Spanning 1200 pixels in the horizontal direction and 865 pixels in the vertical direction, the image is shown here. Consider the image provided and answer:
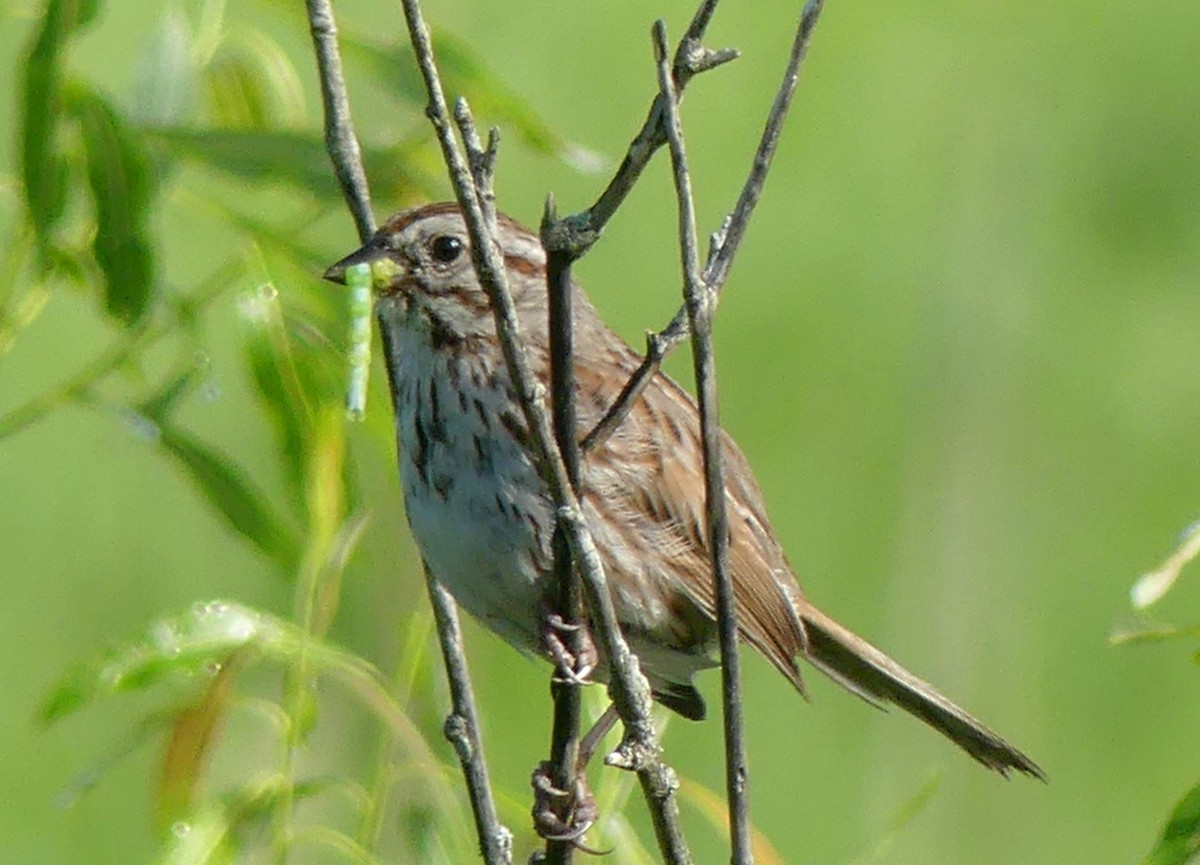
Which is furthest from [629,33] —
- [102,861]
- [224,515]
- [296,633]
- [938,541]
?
[296,633]

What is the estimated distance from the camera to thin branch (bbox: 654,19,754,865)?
5.29 ft

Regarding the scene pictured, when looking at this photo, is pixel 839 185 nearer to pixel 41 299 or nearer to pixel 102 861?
pixel 102 861

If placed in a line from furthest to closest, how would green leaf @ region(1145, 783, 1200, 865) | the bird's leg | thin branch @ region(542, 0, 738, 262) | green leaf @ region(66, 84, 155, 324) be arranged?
green leaf @ region(66, 84, 155, 324), the bird's leg, green leaf @ region(1145, 783, 1200, 865), thin branch @ region(542, 0, 738, 262)

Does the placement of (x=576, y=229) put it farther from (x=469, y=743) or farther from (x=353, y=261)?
(x=353, y=261)

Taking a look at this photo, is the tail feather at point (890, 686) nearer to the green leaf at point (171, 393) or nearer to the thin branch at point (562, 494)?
the green leaf at point (171, 393)

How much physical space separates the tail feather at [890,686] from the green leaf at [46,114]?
1262 millimetres

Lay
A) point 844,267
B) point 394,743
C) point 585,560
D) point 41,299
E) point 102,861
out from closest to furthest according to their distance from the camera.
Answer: point 585,560, point 394,743, point 41,299, point 102,861, point 844,267

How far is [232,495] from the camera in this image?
2.45m

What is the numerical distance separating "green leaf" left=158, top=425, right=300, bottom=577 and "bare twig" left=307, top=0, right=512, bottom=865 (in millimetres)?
373

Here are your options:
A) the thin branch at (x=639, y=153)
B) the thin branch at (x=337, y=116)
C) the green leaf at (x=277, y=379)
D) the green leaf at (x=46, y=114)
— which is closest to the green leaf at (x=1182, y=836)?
the thin branch at (x=639, y=153)

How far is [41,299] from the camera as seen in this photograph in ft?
7.77

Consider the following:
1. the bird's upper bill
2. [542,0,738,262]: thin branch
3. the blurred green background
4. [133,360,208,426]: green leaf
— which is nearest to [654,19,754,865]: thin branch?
[542,0,738,262]: thin branch

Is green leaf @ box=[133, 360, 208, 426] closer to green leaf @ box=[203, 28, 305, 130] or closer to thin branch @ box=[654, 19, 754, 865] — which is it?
green leaf @ box=[203, 28, 305, 130]

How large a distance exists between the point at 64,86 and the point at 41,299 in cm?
24
